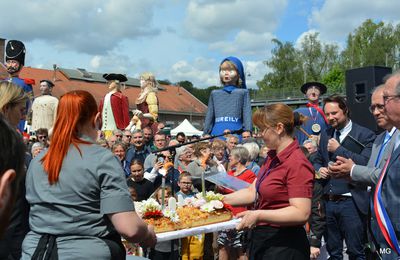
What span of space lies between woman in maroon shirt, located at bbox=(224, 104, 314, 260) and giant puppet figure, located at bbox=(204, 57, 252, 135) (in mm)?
4545

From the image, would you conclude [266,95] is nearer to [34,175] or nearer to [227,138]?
[227,138]

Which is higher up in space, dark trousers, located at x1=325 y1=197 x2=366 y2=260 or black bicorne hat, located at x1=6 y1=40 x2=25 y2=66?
black bicorne hat, located at x1=6 y1=40 x2=25 y2=66

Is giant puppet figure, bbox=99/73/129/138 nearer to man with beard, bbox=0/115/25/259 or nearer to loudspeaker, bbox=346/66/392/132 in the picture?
loudspeaker, bbox=346/66/392/132

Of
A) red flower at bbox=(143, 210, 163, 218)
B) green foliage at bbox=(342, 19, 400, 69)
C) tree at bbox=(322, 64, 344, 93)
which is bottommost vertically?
red flower at bbox=(143, 210, 163, 218)

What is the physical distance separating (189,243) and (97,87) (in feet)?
138

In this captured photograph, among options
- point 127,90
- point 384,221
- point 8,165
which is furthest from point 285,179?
point 127,90

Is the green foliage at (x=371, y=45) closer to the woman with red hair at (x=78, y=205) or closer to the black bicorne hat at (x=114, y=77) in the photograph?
the black bicorne hat at (x=114, y=77)

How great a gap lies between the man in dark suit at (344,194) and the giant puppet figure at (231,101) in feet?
7.71

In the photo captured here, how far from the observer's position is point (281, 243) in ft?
11.9

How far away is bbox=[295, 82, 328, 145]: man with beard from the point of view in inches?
351

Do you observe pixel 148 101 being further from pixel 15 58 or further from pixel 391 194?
pixel 391 194

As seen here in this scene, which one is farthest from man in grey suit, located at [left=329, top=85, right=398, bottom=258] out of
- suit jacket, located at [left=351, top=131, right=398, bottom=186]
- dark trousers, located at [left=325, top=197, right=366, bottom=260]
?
dark trousers, located at [left=325, top=197, right=366, bottom=260]

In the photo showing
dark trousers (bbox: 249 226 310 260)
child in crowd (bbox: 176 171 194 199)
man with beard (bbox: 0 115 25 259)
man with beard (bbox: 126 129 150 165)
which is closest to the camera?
man with beard (bbox: 0 115 25 259)

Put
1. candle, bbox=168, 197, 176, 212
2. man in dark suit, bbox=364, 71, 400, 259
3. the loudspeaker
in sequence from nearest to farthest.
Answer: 1. man in dark suit, bbox=364, 71, 400, 259
2. candle, bbox=168, 197, 176, 212
3. the loudspeaker
